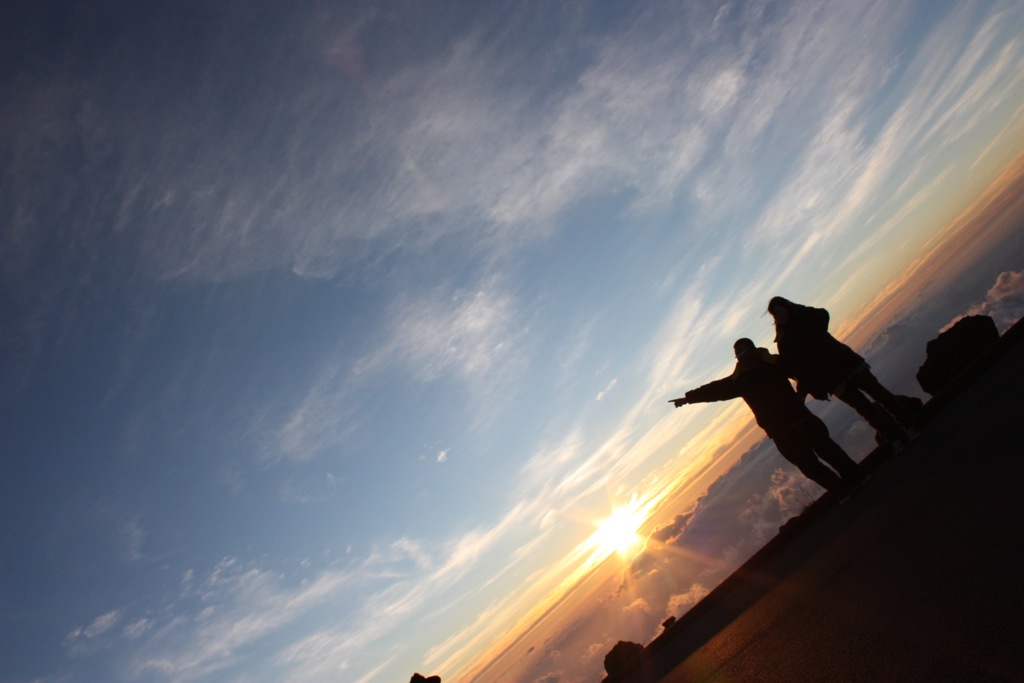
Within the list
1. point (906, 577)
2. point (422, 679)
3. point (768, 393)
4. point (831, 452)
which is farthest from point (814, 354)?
point (422, 679)

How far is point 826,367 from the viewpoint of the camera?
6328 mm

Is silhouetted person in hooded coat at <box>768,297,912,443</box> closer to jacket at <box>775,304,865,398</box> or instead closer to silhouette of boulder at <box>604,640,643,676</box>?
jacket at <box>775,304,865,398</box>

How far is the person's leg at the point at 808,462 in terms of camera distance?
5.99 metres

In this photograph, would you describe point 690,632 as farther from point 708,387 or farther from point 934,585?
point 934,585

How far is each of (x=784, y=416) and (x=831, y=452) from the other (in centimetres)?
62

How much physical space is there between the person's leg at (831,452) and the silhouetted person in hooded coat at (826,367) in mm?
474

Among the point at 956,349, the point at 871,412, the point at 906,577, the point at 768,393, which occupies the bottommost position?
the point at 956,349

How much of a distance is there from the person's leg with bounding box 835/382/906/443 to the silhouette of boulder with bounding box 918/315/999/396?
5.11 ft

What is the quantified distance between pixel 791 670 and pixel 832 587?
1.00 metres

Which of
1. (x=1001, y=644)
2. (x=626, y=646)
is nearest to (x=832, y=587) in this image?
(x=1001, y=644)

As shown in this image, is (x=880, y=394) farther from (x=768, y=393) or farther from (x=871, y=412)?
(x=768, y=393)

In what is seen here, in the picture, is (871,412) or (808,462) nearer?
(808,462)

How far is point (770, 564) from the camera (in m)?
5.68

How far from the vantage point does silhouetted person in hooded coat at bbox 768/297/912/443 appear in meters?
6.18
